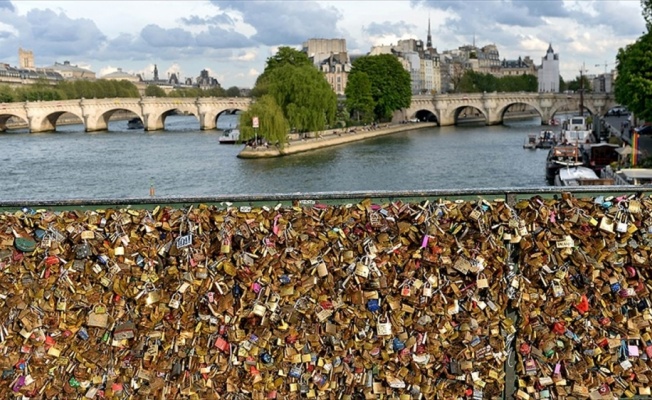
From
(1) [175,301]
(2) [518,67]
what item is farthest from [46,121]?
(2) [518,67]

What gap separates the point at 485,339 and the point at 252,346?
3.39 feet

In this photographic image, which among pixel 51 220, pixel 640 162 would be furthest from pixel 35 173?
pixel 51 220

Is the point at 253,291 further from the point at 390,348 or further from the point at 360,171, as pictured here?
the point at 360,171

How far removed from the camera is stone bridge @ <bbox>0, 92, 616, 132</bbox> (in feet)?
197

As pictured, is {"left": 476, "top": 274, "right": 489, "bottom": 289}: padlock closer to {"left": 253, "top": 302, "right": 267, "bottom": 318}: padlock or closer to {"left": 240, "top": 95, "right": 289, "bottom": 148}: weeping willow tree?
{"left": 253, "top": 302, "right": 267, "bottom": 318}: padlock

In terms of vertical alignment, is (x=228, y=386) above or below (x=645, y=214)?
below

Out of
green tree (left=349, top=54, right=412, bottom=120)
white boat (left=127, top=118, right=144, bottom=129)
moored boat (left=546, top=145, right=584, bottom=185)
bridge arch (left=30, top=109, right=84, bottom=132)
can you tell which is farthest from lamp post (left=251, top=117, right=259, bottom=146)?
white boat (left=127, top=118, right=144, bottom=129)

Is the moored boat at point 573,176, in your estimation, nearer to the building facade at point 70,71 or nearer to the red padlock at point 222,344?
the red padlock at point 222,344

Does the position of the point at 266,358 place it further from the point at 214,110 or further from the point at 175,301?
the point at 214,110

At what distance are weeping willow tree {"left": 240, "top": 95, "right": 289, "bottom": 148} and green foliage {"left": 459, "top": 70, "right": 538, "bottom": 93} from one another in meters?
58.3

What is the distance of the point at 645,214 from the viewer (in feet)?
10.8

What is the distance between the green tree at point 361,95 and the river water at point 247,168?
6.49 metres

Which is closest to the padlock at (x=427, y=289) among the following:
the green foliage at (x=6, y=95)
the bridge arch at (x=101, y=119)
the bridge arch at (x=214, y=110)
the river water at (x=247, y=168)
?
the river water at (x=247, y=168)

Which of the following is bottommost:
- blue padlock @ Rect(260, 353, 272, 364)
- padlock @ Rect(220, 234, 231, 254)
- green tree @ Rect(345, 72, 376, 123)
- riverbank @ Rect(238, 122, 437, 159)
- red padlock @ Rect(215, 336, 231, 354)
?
riverbank @ Rect(238, 122, 437, 159)
